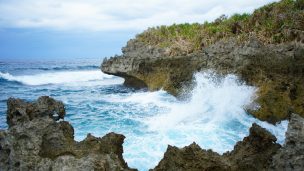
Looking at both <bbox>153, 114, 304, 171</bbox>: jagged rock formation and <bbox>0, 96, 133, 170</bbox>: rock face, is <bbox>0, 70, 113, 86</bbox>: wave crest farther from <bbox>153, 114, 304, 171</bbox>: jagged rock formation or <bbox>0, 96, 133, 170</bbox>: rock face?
<bbox>153, 114, 304, 171</bbox>: jagged rock formation

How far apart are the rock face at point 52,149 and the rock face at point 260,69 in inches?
306

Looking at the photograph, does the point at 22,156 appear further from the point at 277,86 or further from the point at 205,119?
the point at 277,86

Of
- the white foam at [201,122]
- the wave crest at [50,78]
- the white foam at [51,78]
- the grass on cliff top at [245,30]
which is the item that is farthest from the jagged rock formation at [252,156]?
the wave crest at [50,78]

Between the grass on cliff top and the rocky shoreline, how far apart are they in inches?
462

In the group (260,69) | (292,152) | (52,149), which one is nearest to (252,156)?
(292,152)

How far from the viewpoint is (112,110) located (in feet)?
51.8

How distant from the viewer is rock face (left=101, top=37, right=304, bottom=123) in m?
12.4

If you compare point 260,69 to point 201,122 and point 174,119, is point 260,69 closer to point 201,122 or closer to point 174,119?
point 201,122

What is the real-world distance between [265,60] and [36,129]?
1009 cm

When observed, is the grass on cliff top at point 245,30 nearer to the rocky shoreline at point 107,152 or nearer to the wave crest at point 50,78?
the rocky shoreline at point 107,152

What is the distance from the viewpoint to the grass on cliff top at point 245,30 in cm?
1738

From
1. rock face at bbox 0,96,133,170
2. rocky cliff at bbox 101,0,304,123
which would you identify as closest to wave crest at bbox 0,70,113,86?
rocky cliff at bbox 101,0,304,123

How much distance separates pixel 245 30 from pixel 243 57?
5807 mm

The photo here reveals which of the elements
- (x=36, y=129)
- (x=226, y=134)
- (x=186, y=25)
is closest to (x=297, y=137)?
(x=36, y=129)
